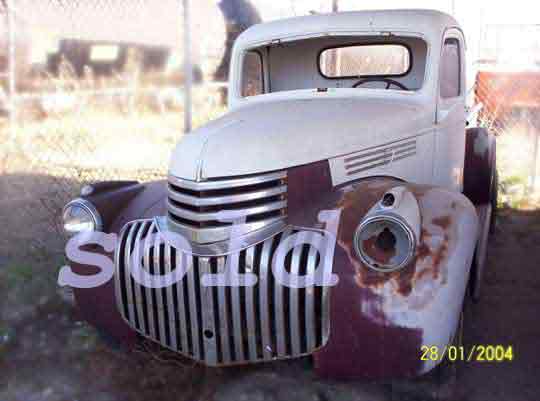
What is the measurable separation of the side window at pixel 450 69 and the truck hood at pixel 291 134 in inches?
14.2

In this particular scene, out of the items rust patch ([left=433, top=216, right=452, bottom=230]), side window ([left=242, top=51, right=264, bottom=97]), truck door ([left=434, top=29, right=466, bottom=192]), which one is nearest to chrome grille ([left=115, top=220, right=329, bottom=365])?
rust patch ([left=433, top=216, right=452, bottom=230])

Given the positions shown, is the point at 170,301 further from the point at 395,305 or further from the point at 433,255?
the point at 433,255

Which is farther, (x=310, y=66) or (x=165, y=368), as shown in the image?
(x=310, y=66)

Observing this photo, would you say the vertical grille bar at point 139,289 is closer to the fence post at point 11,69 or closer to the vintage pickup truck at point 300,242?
the vintage pickup truck at point 300,242

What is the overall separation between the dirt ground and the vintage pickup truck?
152mm

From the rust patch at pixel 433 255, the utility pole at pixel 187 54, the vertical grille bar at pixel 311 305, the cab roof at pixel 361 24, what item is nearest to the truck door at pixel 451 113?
the cab roof at pixel 361 24

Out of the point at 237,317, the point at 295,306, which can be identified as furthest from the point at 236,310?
the point at 295,306

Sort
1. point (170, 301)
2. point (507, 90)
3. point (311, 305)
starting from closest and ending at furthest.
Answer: point (311, 305), point (170, 301), point (507, 90)

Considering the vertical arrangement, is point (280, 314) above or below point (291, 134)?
below

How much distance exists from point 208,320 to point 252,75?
2.08m

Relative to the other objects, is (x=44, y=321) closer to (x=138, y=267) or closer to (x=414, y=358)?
(x=138, y=267)

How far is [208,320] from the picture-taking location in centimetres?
243

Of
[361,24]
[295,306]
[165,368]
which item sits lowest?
[165,368]

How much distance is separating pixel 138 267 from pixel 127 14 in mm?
4322
